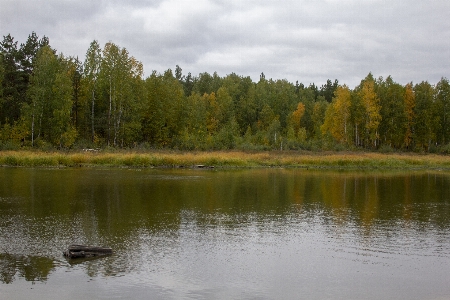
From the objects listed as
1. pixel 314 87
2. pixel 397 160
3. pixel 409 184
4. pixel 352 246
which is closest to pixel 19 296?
pixel 352 246

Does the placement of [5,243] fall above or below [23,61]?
below

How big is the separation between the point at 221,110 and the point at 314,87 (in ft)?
234

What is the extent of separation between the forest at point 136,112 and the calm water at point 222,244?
1293 inches

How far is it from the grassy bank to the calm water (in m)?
19.8

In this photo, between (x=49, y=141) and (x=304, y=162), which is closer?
(x=304, y=162)

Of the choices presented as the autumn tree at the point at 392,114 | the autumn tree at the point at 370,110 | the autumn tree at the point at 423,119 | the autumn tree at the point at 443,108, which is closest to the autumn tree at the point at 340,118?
the autumn tree at the point at 370,110

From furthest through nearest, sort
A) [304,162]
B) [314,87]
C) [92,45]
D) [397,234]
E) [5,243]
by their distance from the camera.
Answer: [314,87] < [92,45] < [304,162] < [397,234] < [5,243]

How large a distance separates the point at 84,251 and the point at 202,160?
37901 mm

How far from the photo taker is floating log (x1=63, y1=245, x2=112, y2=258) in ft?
41.7

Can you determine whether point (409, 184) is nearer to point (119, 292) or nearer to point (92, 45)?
point (119, 292)

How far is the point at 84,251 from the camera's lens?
12820mm

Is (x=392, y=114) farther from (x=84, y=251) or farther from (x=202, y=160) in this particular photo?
(x=84, y=251)

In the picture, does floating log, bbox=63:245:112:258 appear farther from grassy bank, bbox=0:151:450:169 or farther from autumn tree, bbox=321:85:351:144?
autumn tree, bbox=321:85:351:144

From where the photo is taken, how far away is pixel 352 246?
49.2 feet
